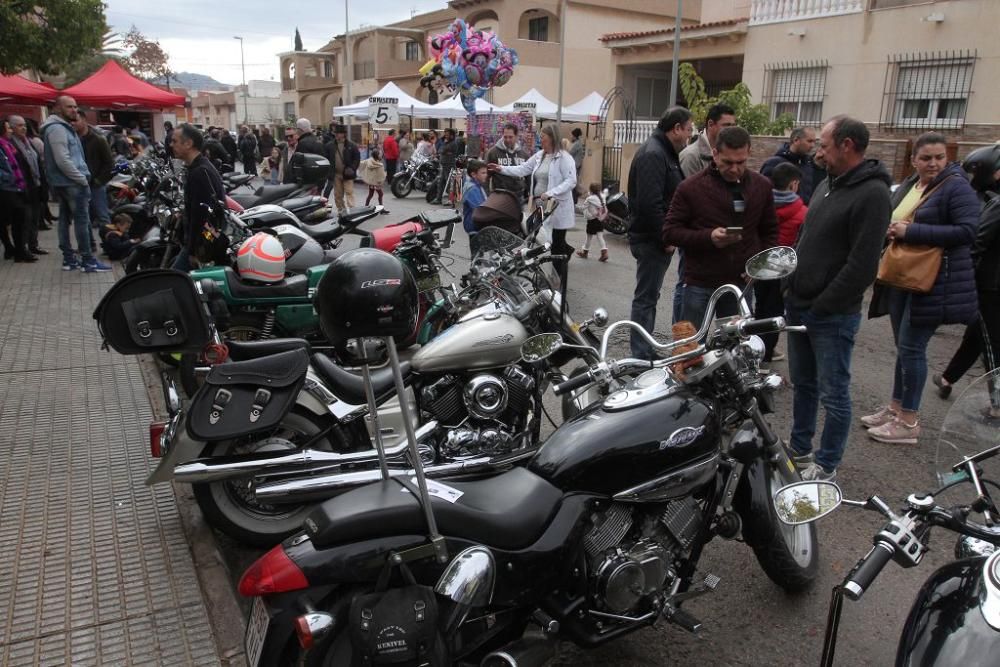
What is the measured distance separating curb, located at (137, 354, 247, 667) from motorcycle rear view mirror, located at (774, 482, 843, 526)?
2.09 metres

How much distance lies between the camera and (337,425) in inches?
140

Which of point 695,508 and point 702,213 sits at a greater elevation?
point 702,213

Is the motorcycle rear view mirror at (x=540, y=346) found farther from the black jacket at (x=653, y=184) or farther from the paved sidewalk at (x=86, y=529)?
the black jacket at (x=653, y=184)

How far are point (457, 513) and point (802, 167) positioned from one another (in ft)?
19.6

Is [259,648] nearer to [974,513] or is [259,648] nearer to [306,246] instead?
[974,513]

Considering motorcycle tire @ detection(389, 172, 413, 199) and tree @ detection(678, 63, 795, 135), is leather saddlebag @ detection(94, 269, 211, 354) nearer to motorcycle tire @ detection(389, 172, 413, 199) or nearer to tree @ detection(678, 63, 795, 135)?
tree @ detection(678, 63, 795, 135)

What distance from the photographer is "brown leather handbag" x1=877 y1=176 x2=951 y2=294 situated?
177 inches

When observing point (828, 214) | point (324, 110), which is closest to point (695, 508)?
point (828, 214)

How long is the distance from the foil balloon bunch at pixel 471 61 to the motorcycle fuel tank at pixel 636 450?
1693 cm

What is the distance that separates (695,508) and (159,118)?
30780 mm

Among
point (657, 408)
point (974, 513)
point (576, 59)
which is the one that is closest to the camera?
point (974, 513)

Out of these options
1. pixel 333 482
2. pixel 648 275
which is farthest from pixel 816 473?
pixel 333 482

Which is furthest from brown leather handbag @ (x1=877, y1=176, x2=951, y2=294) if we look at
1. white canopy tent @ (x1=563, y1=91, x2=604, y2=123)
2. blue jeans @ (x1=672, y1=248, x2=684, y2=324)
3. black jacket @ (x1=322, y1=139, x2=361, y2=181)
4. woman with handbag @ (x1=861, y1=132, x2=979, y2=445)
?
white canopy tent @ (x1=563, y1=91, x2=604, y2=123)


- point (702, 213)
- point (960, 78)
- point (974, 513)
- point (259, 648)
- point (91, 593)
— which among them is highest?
point (960, 78)
